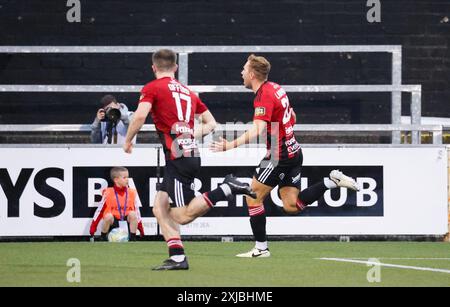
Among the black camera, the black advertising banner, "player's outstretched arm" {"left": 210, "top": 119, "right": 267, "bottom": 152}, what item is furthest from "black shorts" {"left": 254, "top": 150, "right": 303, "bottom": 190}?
the black camera

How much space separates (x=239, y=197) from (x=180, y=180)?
438 centimetres

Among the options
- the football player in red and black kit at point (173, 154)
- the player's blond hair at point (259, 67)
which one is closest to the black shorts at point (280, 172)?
the player's blond hair at point (259, 67)

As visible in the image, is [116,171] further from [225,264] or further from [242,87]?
[225,264]

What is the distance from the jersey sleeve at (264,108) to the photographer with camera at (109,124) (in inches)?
138

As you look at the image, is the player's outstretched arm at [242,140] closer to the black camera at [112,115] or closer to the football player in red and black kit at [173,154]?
the football player in red and black kit at [173,154]

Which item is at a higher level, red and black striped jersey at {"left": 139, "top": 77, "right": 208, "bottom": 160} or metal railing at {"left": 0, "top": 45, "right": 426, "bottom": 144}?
metal railing at {"left": 0, "top": 45, "right": 426, "bottom": 144}

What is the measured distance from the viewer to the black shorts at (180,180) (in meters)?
10.6

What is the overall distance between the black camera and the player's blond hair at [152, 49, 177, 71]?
175 inches

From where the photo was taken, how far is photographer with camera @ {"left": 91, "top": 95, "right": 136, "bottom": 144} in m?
15.1

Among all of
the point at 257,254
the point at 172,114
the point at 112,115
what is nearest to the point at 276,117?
the point at 257,254

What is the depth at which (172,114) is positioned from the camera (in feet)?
34.9

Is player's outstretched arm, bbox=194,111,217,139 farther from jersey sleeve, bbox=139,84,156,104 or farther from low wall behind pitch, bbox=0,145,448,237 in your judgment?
low wall behind pitch, bbox=0,145,448,237
